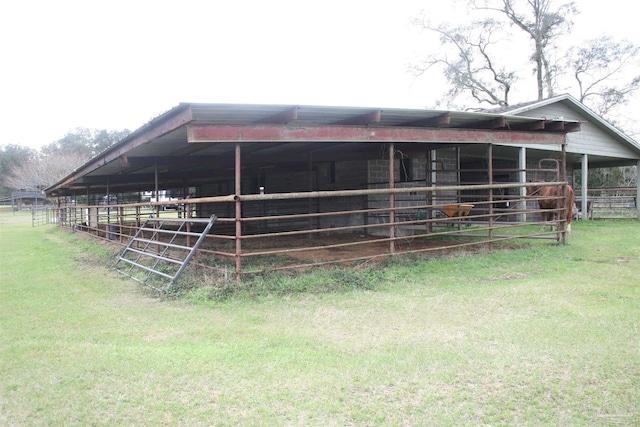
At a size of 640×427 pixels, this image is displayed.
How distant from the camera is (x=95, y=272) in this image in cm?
807


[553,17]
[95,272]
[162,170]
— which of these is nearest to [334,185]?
[162,170]

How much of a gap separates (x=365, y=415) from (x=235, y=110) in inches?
174

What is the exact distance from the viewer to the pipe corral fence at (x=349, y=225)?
6570 mm

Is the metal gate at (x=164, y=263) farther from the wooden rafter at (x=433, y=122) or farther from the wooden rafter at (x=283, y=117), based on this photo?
the wooden rafter at (x=433, y=122)

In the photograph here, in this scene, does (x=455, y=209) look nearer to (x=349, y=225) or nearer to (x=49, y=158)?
(x=349, y=225)

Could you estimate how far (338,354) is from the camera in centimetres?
368

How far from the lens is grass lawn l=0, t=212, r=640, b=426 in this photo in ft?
9.07

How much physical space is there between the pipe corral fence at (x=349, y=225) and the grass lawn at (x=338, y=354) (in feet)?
3.46

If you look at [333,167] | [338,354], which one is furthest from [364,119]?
[333,167]

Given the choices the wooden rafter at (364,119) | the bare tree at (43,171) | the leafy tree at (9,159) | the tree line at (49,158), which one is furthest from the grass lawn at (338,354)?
the leafy tree at (9,159)

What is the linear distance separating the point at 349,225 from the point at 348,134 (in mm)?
6830

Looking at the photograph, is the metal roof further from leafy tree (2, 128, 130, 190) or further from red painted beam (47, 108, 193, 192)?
leafy tree (2, 128, 130, 190)

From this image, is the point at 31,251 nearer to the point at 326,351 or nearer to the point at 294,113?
the point at 294,113

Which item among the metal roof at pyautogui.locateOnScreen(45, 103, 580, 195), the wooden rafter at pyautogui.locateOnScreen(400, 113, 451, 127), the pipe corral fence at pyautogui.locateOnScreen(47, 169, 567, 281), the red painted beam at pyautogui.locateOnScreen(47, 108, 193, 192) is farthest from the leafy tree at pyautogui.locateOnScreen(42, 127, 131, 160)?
the wooden rafter at pyautogui.locateOnScreen(400, 113, 451, 127)
